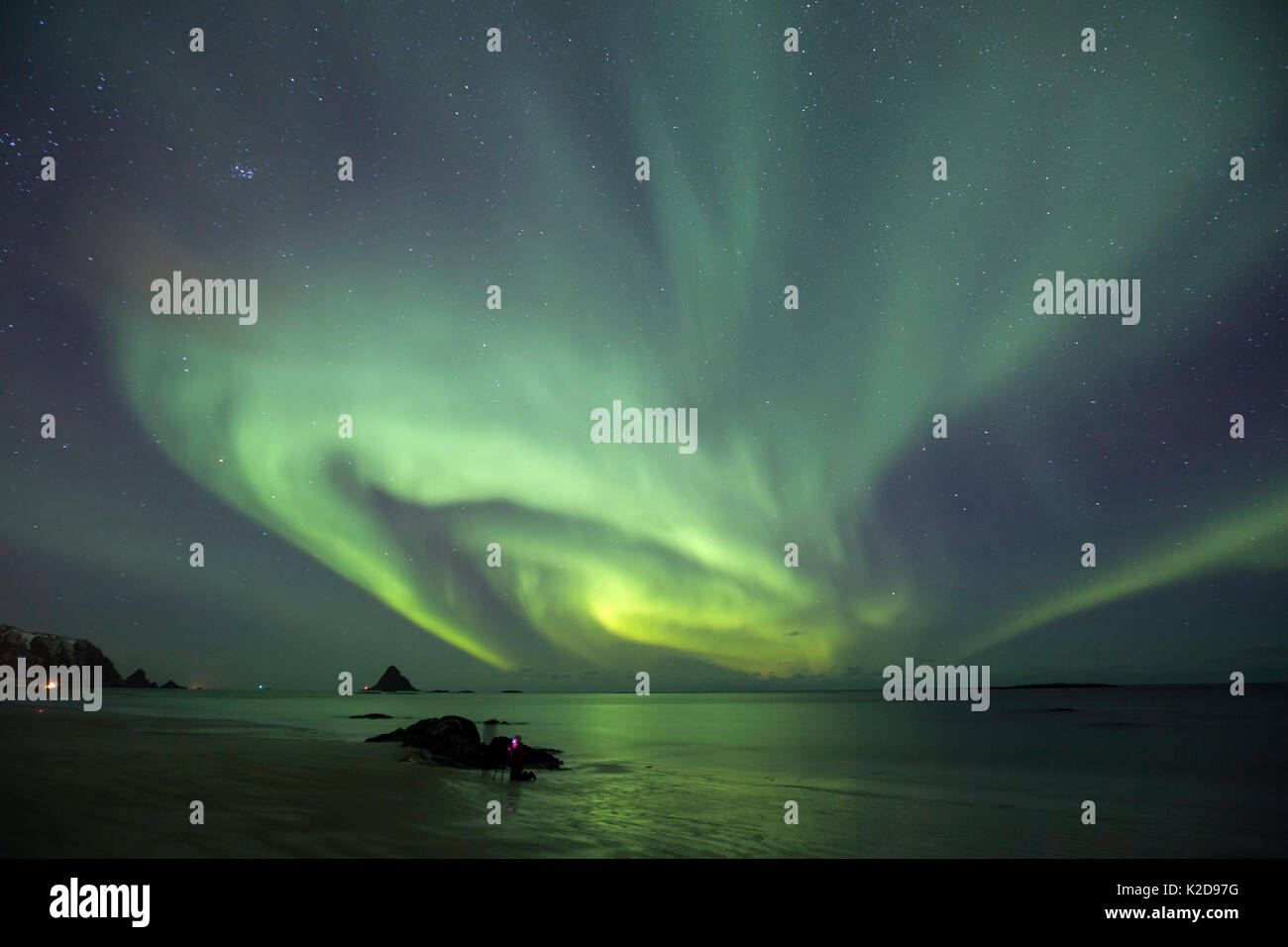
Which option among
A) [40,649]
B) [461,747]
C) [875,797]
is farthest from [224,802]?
[40,649]

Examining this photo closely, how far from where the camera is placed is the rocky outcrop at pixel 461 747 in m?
23.3

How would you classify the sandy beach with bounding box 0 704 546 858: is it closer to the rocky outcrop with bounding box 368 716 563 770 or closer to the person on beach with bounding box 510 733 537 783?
the person on beach with bounding box 510 733 537 783

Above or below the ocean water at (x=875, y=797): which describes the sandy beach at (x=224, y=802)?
above

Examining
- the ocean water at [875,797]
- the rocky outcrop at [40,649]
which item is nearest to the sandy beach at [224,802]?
the ocean water at [875,797]

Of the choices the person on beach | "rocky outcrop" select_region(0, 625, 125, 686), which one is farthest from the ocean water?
"rocky outcrop" select_region(0, 625, 125, 686)

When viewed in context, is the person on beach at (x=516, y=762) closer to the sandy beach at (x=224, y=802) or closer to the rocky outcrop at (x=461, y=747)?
the sandy beach at (x=224, y=802)

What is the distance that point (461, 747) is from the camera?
959 inches

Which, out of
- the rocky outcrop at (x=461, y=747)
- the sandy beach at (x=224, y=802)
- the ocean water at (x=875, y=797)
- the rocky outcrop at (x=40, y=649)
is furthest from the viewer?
the rocky outcrop at (x=40, y=649)

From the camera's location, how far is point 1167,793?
28156 millimetres

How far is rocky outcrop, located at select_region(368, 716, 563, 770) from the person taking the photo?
23.3 meters

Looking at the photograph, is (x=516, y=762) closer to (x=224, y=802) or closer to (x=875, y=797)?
(x=224, y=802)
